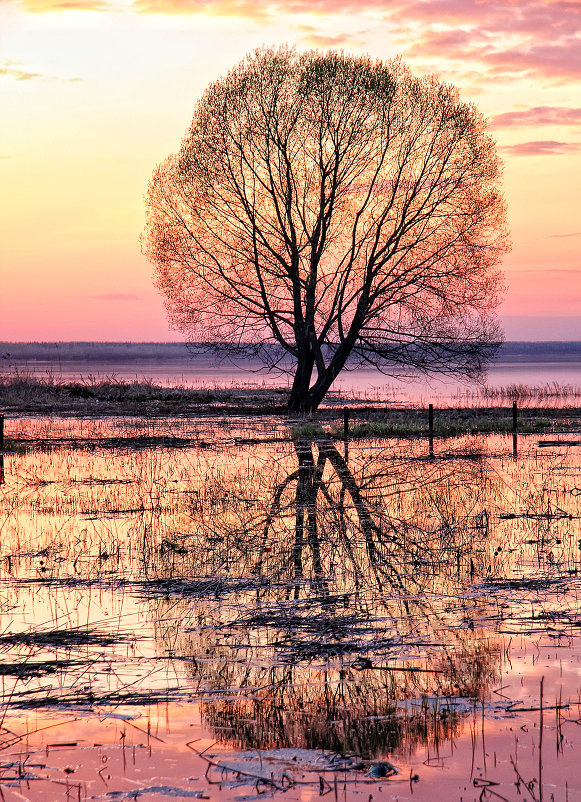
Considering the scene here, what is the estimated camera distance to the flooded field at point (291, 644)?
5.70 m

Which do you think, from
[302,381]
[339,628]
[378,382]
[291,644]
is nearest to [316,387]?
[302,381]

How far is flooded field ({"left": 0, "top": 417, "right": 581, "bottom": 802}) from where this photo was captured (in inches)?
225

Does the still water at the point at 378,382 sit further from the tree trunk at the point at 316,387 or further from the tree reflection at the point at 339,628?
the tree reflection at the point at 339,628

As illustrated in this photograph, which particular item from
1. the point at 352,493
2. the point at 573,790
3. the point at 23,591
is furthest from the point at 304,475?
the point at 573,790

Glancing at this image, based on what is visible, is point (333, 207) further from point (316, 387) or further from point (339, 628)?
point (339, 628)

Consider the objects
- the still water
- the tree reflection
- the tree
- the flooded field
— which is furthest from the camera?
the still water

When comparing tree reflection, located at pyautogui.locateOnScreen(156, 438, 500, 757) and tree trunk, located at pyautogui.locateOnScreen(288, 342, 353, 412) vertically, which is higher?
tree trunk, located at pyautogui.locateOnScreen(288, 342, 353, 412)

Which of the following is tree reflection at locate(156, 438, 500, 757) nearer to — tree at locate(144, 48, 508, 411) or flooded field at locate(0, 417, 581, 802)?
flooded field at locate(0, 417, 581, 802)

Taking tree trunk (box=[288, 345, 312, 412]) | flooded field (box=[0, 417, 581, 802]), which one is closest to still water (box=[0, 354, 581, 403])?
tree trunk (box=[288, 345, 312, 412])

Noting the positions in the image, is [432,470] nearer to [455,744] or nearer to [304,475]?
[304,475]

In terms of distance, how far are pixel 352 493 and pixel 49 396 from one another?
1479 inches

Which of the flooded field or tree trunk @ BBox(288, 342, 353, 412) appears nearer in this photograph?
the flooded field

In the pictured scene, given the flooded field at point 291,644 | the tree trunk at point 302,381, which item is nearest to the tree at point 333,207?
the tree trunk at point 302,381

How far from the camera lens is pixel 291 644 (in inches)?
320
